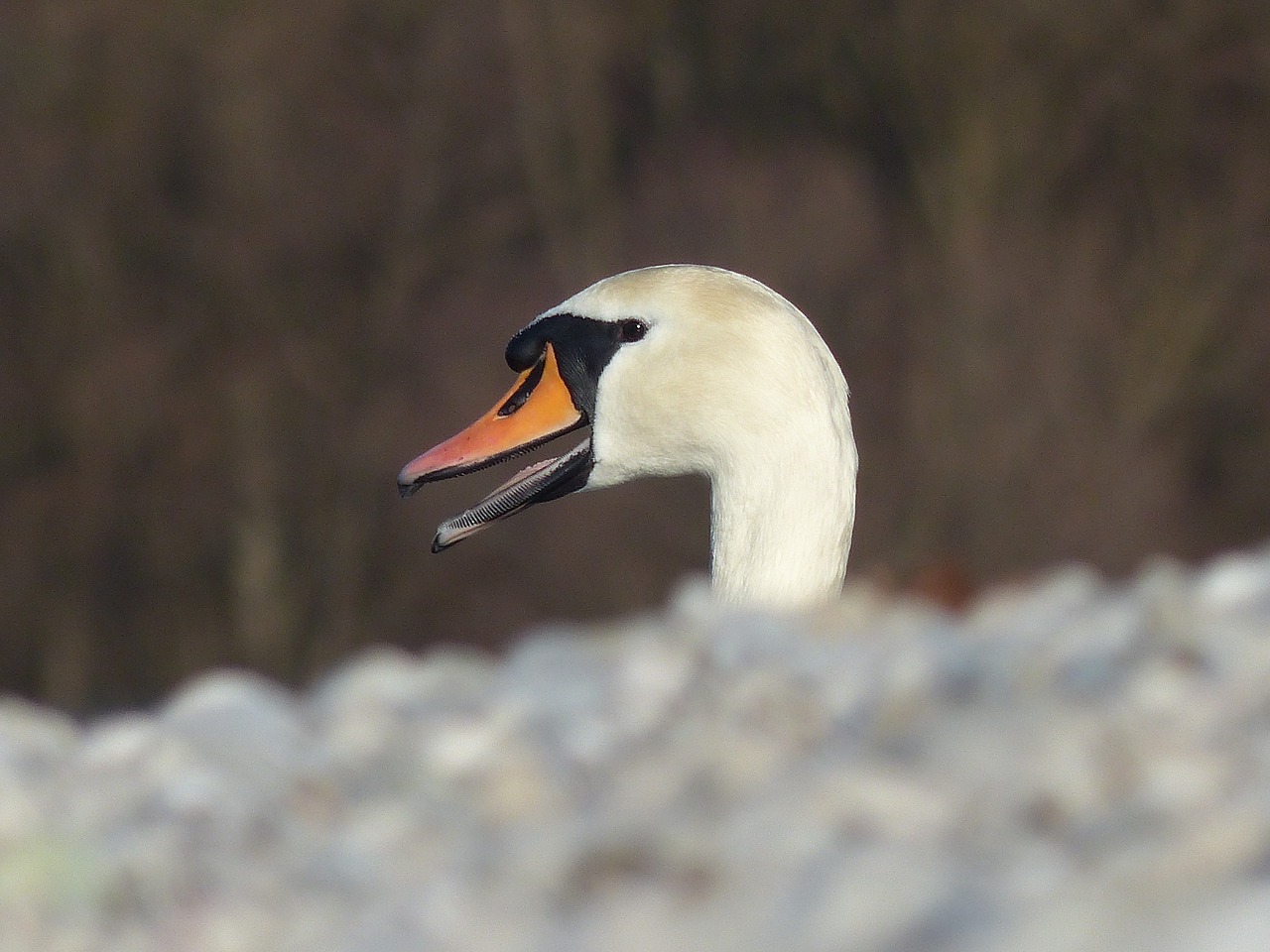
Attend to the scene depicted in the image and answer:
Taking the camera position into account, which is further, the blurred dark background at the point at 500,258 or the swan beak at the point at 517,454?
the blurred dark background at the point at 500,258

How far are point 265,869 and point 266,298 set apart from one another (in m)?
16.8

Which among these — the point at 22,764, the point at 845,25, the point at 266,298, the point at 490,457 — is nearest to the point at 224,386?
the point at 266,298

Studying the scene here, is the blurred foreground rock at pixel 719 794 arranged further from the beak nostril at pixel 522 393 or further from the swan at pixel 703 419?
the beak nostril at pixel 522 393

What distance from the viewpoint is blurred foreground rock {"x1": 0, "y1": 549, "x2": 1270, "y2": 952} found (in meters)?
1.26

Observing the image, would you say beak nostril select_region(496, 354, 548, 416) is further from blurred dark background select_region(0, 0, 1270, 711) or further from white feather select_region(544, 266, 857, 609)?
blurred dark background select_region(0, 0, 1270, 711)

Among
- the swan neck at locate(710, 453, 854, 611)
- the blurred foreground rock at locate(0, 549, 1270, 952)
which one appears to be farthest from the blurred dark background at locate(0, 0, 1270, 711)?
the blurred foreground rock at locate(0, 549, 1270, 952)

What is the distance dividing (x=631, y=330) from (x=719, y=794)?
2.61 metres

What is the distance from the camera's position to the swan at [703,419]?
356cm

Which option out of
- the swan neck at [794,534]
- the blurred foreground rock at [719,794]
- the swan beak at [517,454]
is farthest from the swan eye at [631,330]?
the blurred foreground rock at [719,794]

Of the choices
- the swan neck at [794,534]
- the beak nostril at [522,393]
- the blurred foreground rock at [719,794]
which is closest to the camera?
the blurred foreground rock at [719,794]

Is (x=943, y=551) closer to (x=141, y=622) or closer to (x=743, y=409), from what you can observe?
(x=141, y=622)

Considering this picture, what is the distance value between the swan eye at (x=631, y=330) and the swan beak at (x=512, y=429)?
22 cm

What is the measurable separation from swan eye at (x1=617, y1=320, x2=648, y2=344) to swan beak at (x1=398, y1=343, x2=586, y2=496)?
0.73ft

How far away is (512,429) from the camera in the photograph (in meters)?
4.28
